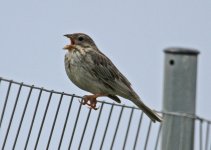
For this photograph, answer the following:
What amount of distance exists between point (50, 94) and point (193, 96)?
1485 mm

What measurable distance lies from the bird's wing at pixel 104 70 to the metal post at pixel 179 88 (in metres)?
4.30

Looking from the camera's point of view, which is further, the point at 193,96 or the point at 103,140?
the point at 103,140

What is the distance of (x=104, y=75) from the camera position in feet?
34.5

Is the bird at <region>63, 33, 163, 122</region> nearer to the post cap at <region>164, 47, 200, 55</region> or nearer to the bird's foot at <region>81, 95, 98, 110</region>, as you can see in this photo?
the bird's foot at <region>81, 95, 98, 110</region>

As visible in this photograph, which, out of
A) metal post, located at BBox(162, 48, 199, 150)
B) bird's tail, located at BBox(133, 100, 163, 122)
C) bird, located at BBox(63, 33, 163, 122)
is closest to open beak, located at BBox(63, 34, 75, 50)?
bird, located at BBox(63, 33, 163, 122)

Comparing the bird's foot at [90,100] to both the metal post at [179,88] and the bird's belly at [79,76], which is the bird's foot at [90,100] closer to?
the bird's belly at [79,76]

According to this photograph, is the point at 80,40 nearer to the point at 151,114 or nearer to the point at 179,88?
the point at 151,114

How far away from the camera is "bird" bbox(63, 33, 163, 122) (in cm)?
1010

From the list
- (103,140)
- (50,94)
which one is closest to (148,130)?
(103,140)

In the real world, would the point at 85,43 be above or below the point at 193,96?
above

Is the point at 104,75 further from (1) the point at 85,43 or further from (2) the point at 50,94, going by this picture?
(2) the point at 50,94

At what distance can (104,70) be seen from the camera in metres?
10.6

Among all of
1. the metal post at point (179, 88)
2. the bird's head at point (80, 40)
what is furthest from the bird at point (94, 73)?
the metal post at point (179, 88)

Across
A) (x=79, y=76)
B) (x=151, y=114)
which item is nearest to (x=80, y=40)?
(x=79, y=76)
